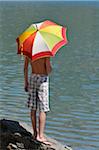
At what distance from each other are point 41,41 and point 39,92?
561mm

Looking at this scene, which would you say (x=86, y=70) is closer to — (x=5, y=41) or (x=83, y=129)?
(x=83, y=129)

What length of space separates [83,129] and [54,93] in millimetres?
3686

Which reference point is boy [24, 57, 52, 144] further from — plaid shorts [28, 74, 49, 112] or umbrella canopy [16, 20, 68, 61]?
umbrella canopy [16, 20, 68, 61]

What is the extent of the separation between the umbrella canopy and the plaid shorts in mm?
243

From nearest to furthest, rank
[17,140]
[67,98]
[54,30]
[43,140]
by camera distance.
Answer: [17,140], [43,140], [54,30], [67,98]

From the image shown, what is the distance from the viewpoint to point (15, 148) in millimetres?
5766

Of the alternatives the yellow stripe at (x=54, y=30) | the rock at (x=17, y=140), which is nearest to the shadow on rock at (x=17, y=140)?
the rock at (x=17, y=140)

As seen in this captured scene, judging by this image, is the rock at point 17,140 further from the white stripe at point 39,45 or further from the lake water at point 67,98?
the lake water at point 67,98

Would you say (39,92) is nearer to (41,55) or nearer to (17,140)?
(41,55)

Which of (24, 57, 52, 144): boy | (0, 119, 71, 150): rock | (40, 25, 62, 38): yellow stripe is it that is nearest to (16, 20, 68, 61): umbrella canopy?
(40, 25, 62, 38): yellow stripe

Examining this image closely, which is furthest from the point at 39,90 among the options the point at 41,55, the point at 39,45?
the point at 39,45

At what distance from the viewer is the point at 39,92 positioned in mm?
5914

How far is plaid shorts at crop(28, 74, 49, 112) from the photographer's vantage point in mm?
5914

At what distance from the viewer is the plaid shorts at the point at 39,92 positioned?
5914 millimetres
